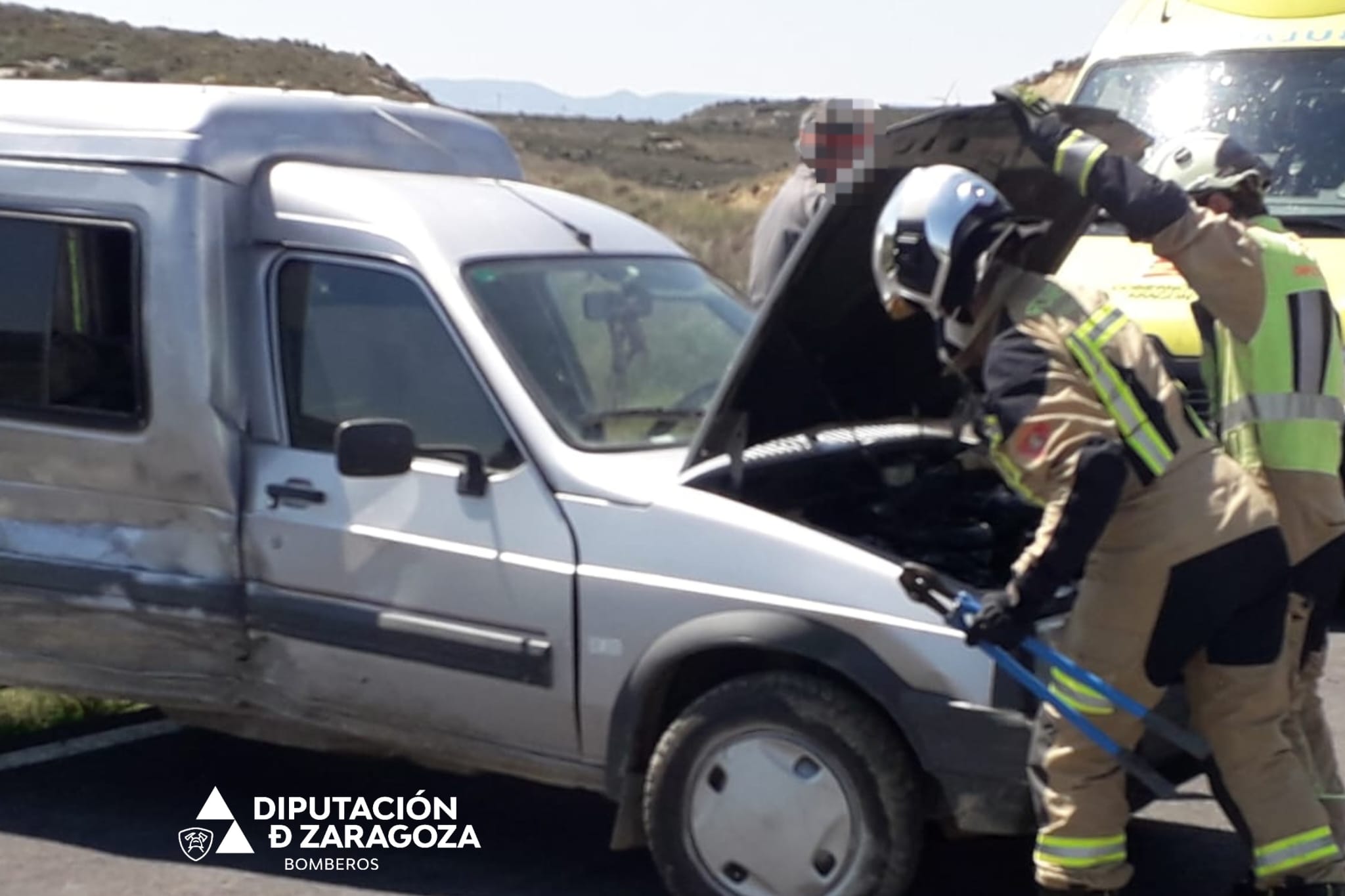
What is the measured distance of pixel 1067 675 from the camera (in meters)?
4.34

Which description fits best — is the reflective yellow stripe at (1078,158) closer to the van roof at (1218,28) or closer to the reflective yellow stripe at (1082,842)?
the reflective yellow stripe at (1082,842)

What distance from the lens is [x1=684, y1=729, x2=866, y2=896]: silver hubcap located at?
4598 mm

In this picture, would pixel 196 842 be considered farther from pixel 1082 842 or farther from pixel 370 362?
pixel 1082 842

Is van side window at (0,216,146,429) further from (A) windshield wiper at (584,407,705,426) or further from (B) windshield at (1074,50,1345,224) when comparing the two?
(B) windshield at (1074,50,1345,224)

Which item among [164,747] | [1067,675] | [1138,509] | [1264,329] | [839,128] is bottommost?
[164,747]

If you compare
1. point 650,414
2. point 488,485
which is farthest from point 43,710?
point 650,414

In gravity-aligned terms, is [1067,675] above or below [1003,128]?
below

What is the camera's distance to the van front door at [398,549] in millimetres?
5043

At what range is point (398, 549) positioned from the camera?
17.1 ft

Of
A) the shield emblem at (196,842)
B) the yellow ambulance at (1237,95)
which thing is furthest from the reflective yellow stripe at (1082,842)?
the yellow ambulance at (1237,95)

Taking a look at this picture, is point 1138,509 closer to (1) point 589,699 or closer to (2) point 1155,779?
(2) point 1155,779

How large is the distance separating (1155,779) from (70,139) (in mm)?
3669

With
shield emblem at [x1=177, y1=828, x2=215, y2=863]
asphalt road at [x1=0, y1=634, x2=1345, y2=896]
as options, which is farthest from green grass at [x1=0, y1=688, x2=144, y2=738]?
shield emblem at [x1=177, y1=828, x2=215, y2=863]

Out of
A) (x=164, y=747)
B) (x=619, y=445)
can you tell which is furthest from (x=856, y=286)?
(x=164, y=747)
